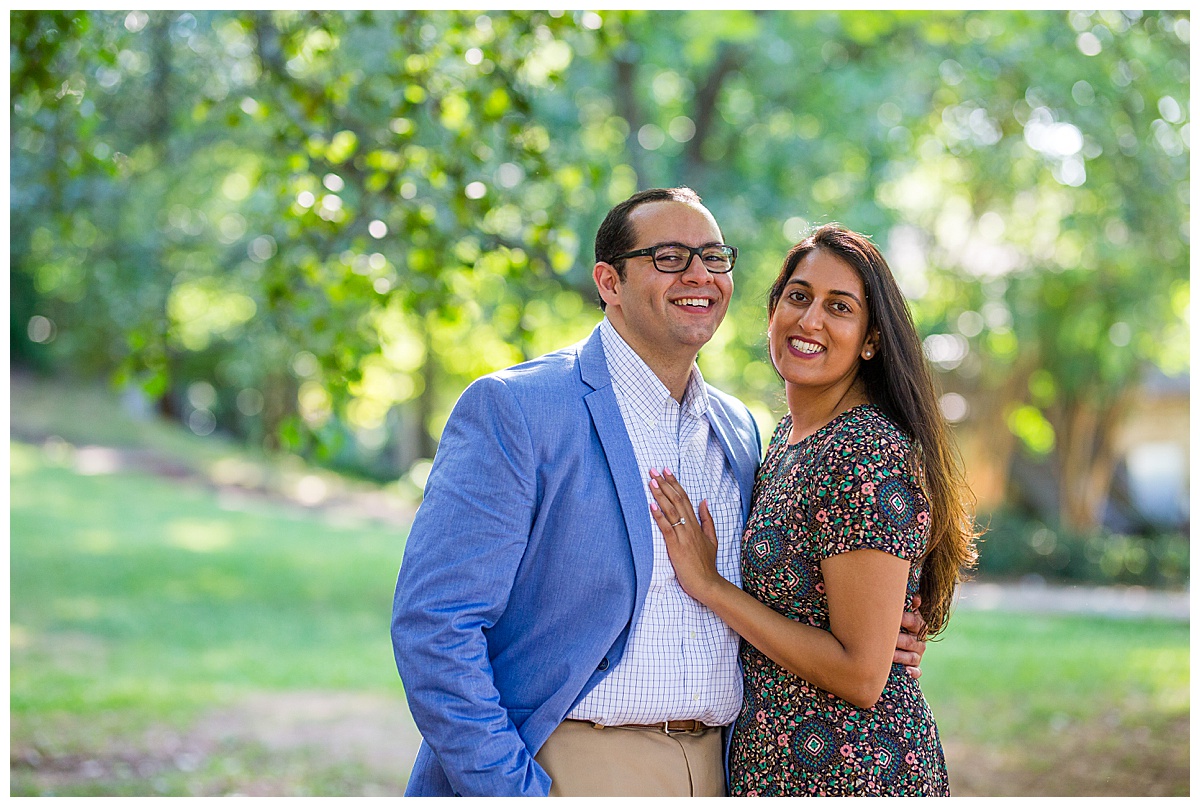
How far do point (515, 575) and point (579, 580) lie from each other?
167mm

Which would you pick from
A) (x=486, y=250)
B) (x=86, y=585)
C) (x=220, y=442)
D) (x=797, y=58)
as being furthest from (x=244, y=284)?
(x=220, y=442)

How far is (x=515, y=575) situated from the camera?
2.91 metres

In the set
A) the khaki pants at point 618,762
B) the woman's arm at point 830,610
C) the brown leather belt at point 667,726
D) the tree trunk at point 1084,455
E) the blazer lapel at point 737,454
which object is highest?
Answer: the blazer lapel at point 737,454

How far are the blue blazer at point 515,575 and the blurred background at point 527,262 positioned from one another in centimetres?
188

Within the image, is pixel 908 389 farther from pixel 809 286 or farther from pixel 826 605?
pixel 826 605

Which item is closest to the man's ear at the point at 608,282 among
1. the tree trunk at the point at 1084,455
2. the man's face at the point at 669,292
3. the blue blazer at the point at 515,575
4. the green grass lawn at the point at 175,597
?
the man's face at the point at 669,292

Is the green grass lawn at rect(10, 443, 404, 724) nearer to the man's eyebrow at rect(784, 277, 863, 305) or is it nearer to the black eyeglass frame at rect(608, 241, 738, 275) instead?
the black eyeglass frame at rect(608, 241, 738, 275)

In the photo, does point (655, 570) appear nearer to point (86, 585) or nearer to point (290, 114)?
point (290, 114)

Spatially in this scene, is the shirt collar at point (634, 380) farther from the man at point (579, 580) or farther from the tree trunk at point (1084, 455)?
the tree trunk at point (1084, 455)

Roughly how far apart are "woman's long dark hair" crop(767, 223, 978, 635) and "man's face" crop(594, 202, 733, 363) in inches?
11.2

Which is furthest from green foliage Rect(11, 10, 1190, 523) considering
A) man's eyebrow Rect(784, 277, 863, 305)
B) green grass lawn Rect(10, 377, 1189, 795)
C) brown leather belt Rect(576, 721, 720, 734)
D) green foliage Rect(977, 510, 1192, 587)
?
green grass lawn Rect(10, 377, 1189, 795)

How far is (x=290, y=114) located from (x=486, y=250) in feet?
4.47

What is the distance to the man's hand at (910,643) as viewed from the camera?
10.2ft

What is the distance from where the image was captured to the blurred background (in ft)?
17.7
